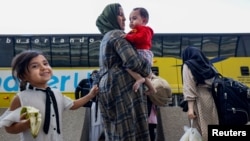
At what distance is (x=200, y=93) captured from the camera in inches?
117

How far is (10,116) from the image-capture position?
204 cm

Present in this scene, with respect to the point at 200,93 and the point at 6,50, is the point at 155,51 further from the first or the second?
the point at 200,93

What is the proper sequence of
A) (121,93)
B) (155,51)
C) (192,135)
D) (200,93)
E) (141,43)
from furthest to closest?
(155,51)
(200,93)
(192,135)
(141,43)
(121,93)

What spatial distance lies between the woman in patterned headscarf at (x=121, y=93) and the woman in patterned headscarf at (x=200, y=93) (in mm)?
652

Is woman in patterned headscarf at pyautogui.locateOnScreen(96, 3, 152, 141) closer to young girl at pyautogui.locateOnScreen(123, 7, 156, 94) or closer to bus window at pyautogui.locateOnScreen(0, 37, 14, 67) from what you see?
young girl at pyautogui.locateOnScreen(123, 7, 156, 94)

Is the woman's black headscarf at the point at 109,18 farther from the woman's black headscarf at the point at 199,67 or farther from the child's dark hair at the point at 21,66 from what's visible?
the woman's black headscarf at the point at 199,67

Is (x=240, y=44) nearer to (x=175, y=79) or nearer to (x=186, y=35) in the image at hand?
(x=186, y=35)

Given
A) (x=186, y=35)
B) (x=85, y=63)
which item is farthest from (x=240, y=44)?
(x=85, y=63)

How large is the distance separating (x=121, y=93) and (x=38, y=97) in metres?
0.56

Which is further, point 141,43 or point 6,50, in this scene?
point 6,50

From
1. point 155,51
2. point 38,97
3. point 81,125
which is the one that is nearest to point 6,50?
point 155,51

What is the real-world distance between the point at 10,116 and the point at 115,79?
2.42 ft

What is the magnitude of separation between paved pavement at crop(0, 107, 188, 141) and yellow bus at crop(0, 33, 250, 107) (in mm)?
3307

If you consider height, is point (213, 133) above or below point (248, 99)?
below
